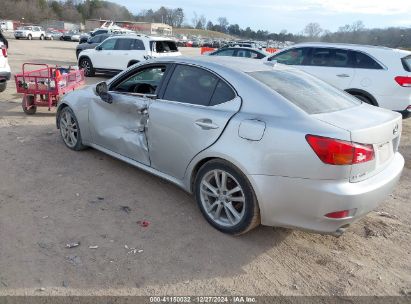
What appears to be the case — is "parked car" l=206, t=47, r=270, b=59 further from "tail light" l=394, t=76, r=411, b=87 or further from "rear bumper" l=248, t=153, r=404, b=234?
"rear bumper" l=248, t=153, r=404, b=234

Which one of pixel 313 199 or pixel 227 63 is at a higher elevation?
pixel 227 63

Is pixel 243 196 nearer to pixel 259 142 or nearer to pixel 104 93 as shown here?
pixel 259 142

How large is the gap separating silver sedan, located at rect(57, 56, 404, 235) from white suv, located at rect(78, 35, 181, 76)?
948cm

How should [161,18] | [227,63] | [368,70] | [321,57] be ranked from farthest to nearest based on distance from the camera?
[161,18], [321,57], [368,70], [227,63]

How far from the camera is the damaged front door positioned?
14.0ft

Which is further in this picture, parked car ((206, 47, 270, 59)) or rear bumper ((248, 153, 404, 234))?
parked car ((206, 47, 270, 59))

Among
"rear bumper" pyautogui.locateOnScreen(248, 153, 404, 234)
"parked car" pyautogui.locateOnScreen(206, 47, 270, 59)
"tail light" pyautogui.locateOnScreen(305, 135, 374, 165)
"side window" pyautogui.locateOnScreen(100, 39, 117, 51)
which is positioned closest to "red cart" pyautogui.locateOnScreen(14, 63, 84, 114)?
"rear bumper" pyautogui.locateOnScreen(248, 153, 404, 234)

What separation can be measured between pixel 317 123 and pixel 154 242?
5.82 feet

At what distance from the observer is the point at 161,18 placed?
138m

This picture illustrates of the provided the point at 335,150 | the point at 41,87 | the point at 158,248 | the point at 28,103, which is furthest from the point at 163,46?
the point at 335,150

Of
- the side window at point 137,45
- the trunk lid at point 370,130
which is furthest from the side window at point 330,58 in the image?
the side window at point 137,45

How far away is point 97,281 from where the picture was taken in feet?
9.28

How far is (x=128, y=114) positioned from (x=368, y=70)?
554 cm

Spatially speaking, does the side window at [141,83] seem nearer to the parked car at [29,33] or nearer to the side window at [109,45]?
the side window at [109,45]
